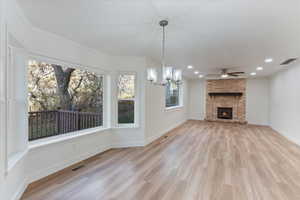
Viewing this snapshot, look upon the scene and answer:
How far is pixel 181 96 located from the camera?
8422 millimetres

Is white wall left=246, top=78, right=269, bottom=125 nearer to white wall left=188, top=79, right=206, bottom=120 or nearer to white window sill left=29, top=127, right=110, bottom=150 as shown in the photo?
white wall left=188, top=79, right=206, bottom=120

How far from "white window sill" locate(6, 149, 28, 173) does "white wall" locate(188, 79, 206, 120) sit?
339 inches

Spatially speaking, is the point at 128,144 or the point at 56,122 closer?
the point at 56,122

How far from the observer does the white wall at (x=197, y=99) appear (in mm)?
9320

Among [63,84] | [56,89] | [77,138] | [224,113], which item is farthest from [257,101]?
[56,89]

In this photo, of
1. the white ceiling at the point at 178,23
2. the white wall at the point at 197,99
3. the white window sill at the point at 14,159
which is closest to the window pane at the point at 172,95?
the white wall at the point at 197,99

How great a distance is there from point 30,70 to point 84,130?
1734 mm

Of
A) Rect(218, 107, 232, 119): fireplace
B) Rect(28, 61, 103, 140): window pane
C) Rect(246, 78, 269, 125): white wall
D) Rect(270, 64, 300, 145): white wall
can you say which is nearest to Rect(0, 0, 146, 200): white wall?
Rect(28, 61, 103, 140): window pane

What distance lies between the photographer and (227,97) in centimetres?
874

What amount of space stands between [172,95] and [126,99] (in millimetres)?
3486

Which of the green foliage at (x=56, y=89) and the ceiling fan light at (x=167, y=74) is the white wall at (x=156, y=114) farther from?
the ceiling fan light at (x=167, y=74)

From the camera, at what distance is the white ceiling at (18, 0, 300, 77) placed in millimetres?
1910

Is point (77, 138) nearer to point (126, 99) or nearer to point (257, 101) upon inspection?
point (126, 99)

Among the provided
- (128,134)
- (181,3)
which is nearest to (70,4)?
(181,3)
